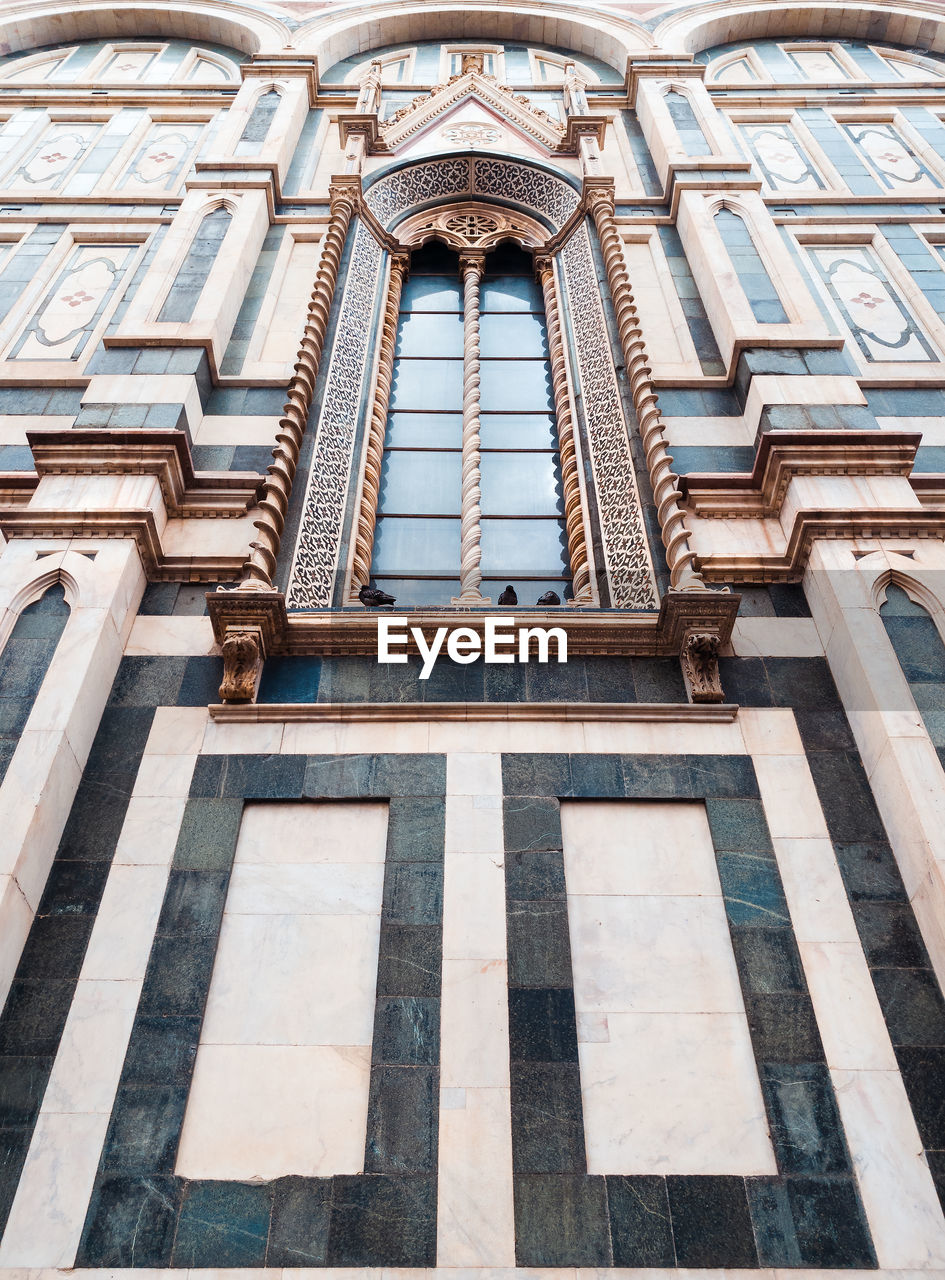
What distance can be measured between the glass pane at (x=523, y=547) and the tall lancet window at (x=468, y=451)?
0.01 metres

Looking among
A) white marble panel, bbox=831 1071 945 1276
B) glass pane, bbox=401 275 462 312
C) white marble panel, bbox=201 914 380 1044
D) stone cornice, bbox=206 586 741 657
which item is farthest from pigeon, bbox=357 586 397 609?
glass pane, bbox=401 275 462 312

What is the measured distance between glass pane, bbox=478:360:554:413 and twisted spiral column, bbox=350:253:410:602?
3.50ft

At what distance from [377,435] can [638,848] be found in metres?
5.44

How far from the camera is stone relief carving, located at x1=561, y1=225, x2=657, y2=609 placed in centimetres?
856

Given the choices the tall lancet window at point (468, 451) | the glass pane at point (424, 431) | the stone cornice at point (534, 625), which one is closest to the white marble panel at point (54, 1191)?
the stone cornice at point (534, 625)

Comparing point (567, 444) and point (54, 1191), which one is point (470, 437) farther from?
point (54, 1191)

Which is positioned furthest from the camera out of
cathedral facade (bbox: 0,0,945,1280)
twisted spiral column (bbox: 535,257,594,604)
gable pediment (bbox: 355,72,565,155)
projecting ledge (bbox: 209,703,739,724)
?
gable pediment (bbox: 355,72,565,155)

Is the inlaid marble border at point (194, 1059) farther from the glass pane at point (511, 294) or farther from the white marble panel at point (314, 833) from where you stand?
the glass pane at point (511, 294)

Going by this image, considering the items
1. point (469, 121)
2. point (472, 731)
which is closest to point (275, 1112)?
point (472, 731)

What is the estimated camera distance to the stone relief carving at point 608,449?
8562 millimetres

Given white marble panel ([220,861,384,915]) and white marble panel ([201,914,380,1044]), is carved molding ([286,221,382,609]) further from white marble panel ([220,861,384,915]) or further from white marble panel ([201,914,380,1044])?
white marble panel ([201,914,380,1044])

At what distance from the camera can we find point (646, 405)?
31.8 feet

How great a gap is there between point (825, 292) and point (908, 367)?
67.9 inches

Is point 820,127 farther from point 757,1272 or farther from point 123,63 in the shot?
point 757,1272
